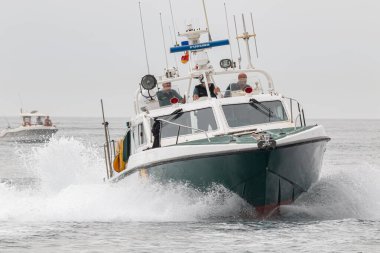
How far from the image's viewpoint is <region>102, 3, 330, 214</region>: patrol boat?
13180 mm

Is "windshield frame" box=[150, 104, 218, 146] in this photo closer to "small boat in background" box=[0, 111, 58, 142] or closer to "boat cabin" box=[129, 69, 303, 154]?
"boat cabin" box=[129, 69, 303, 154]

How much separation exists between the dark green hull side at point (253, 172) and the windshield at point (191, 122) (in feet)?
4.11

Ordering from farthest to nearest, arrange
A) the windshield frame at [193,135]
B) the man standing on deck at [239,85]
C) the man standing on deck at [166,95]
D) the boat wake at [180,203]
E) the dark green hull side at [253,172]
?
the man standing on deck at [239,85] < the man standing on deck at [166,95] < the windshield frame at [193,135] < the boat wake at [180,203] < the dark green hull side at [253,172]

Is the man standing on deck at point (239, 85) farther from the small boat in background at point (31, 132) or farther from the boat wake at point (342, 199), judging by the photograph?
the small boat in background at point (31, 132)

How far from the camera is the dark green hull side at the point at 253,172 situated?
42.9 feet

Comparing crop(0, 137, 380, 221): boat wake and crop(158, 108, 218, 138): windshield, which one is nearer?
crop(0, 137, 380, 221): boat wake

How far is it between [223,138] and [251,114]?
1.55m

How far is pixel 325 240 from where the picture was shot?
38.0 feet

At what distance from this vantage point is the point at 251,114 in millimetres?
15234

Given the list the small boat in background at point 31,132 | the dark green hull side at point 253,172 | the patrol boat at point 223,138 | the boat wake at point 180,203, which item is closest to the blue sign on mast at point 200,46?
the patrol boat at point 223,138

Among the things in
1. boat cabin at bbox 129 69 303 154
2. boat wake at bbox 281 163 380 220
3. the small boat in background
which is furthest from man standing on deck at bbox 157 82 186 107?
the small boat in background

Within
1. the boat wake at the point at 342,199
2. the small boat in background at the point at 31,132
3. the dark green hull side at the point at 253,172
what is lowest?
the boat wake at the point at 342,199

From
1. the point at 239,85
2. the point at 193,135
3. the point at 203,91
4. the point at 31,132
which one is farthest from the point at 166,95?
the point at 31,132

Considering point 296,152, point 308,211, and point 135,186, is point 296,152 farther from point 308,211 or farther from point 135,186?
point 135,186
